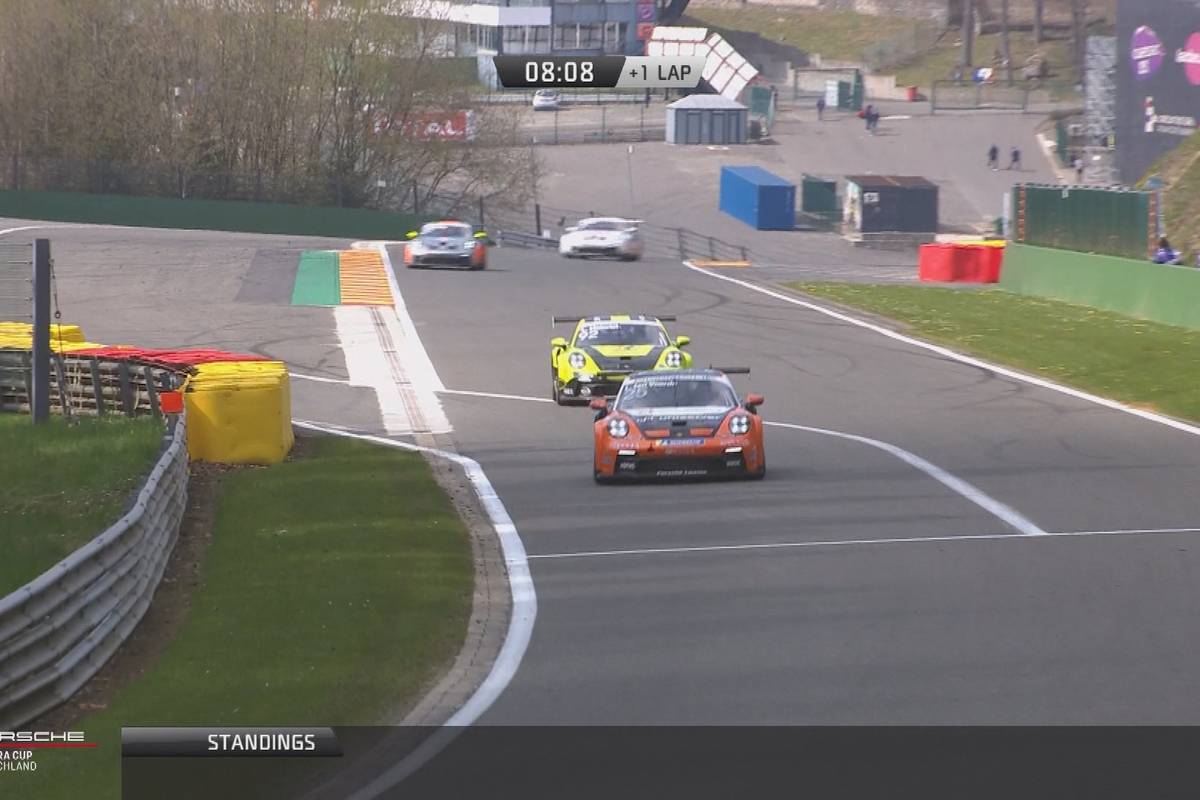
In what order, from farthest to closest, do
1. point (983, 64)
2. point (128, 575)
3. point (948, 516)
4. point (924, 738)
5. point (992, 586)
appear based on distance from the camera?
point (983, 64) < point (948, 516) < point (992, 586) < point (128, 575) < point (924, 738)

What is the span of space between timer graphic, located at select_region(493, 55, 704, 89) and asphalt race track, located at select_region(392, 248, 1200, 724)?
4249 millimetres

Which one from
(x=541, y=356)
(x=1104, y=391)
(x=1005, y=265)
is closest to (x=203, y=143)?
(x=1005, y=265)

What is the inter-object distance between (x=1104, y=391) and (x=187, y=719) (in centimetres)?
1974

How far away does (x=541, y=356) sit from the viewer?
33.0m

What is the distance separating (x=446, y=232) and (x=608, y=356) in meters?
24.1

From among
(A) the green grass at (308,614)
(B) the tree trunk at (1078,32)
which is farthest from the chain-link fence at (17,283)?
(B) the tree trunk at (1078,32)

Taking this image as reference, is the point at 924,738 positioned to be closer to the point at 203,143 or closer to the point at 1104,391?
the point at 1104,391

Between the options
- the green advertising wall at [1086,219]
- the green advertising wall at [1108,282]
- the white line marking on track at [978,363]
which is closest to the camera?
the white line marking on track at [978,363]

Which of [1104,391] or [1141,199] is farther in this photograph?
[1141,199]

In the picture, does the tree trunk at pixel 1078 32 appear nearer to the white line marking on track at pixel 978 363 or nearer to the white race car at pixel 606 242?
the white race car at pixel 606 242

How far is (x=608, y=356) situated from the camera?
2656 cm

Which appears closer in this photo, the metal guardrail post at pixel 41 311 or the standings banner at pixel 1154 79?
the metal guardrail post at pixel 41 311

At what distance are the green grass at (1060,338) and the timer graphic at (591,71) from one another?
9.87m

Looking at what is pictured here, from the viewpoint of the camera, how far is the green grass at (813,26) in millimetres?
129125
